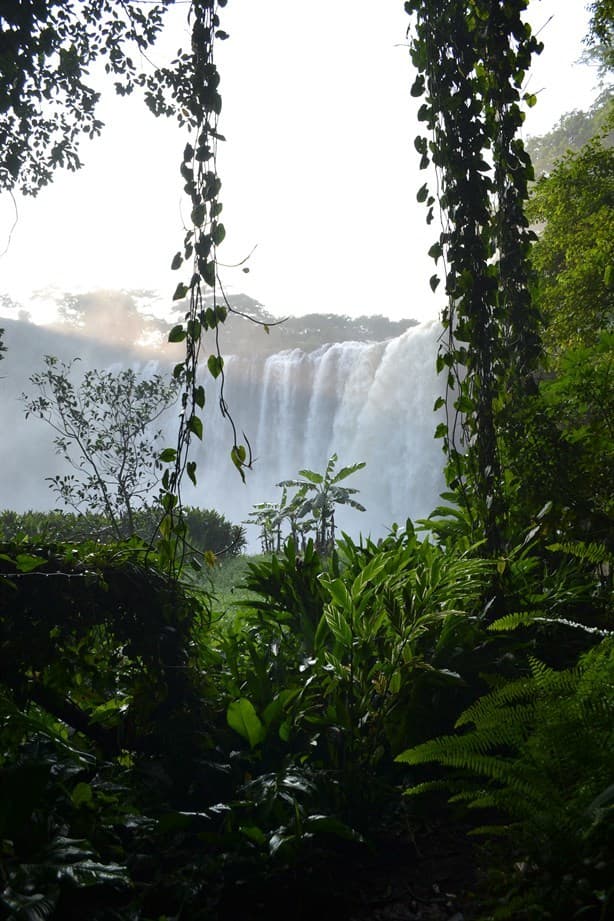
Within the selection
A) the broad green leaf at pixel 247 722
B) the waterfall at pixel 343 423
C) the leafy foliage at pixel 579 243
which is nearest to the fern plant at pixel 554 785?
the broad green leaf at pixel 247 722

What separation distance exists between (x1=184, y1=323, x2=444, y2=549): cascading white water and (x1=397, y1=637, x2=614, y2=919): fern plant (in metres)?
19.7

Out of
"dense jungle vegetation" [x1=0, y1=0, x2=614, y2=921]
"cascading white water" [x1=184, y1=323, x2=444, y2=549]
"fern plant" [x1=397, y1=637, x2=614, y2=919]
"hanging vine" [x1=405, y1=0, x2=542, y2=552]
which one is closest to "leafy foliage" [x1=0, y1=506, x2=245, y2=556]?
"cascading white water" [x1=184, y1=323, x2=444, y2=549]

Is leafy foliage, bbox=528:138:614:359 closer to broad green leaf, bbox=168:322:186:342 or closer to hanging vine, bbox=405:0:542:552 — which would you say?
hanging vine, bbox=405:0:542:552

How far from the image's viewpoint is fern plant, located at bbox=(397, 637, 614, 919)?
1187 millimetres

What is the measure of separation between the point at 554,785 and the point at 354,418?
22.6 m

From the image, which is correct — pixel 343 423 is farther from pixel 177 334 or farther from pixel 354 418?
pixel 177 334

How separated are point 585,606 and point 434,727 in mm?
A: 937

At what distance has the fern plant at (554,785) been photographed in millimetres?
1187

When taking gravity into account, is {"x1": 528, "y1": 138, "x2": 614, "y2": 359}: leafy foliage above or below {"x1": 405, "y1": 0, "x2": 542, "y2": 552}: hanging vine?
above

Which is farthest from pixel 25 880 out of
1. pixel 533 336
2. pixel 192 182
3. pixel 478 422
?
pixel 533 336

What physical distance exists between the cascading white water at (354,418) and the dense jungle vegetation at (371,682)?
18202mm

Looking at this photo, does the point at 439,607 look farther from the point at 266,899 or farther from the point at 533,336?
the point at 533,336

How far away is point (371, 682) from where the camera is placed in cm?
230

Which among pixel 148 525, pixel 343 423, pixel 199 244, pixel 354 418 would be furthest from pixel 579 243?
pixel 343 423
